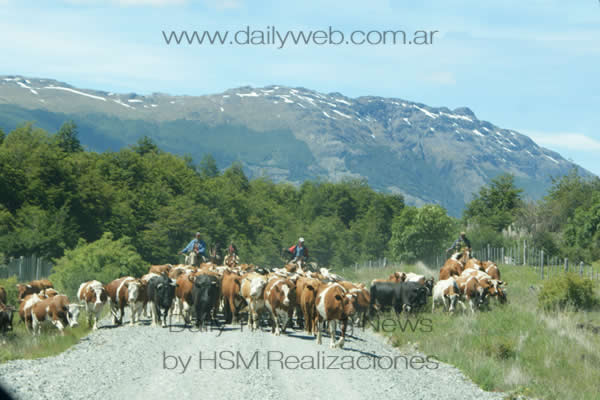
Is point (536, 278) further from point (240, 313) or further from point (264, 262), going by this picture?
point (264, 262)

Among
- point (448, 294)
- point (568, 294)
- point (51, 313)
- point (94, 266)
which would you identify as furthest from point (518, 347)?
point (94, 266)

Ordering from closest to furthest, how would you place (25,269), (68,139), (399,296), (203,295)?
(203,295), (399,296), (25,269), (68,139)

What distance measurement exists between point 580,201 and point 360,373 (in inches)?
3062

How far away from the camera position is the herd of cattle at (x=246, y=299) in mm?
19766

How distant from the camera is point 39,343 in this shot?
17.8 m

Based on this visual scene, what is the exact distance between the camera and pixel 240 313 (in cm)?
2419

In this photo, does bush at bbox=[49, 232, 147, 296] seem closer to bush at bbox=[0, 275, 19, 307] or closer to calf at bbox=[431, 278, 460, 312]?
bush at bbox=[0, 275, 19, 307]

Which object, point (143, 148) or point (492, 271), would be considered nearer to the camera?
point (492, 271)

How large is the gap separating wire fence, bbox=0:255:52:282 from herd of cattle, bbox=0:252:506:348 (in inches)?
376

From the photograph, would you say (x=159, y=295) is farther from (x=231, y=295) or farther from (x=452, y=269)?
(x=452, y=269)

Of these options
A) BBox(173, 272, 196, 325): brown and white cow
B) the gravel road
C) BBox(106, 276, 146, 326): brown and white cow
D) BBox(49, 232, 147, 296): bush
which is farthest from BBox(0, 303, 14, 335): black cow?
BBox(49, 232, 147, 296): bush

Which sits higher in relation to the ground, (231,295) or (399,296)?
(231,295)

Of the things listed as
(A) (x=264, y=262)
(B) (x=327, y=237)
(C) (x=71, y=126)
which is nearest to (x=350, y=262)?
(B) (x=327, y=237)

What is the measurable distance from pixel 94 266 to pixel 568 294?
81.0ft
